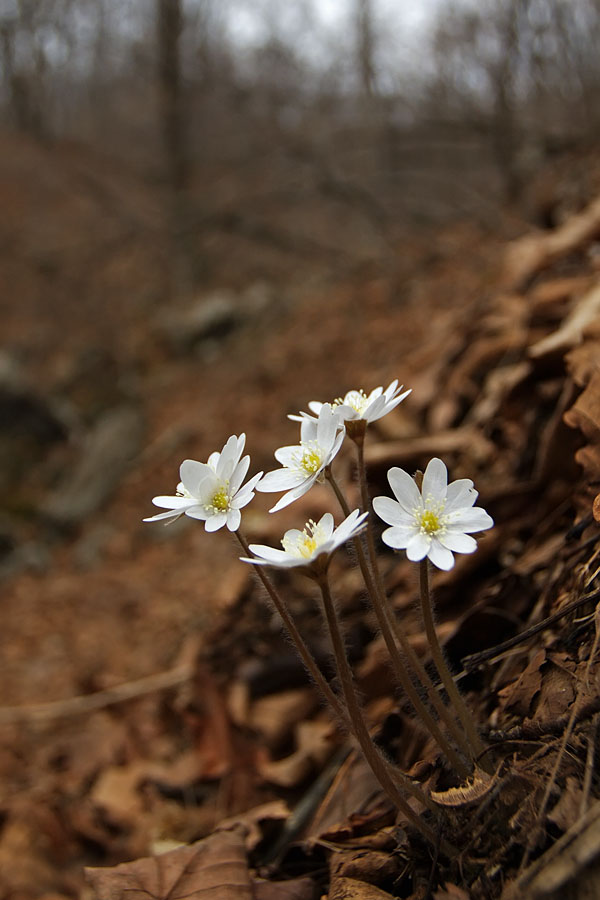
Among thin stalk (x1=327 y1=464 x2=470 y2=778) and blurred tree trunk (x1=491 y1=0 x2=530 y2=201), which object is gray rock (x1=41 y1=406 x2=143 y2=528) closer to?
blurred tree trunk (x1=491 y1=0 x2=530 y2=201)

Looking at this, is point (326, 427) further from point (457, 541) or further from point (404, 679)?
point (404, 679)

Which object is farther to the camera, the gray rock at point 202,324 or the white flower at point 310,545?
the gray rock at point 202,324

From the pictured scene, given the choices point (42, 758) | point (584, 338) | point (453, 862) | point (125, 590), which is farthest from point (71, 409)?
point (453, 862)

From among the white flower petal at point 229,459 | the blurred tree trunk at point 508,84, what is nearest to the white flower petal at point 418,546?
the white flower petal at point 229,459

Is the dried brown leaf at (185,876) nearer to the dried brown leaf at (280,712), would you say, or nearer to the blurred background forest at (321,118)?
the dried brown leaf at (280,712)

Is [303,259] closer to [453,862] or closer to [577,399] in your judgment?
[577,399]

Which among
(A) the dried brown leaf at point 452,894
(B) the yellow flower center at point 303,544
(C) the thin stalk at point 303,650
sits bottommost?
(A) the dried brown leaf at point 452,894

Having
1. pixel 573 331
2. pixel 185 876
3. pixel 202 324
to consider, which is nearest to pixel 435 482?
pixel 185 876
